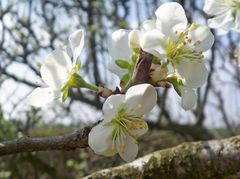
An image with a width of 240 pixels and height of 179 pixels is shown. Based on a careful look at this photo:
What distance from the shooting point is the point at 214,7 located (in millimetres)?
1544

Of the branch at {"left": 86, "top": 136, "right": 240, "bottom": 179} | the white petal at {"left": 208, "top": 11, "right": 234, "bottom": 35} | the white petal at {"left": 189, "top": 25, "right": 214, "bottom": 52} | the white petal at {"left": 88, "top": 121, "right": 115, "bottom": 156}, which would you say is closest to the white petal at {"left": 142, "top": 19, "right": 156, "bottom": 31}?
the white petal at {"left": 189, "top": 25, "right": 214, "bottom": 52}

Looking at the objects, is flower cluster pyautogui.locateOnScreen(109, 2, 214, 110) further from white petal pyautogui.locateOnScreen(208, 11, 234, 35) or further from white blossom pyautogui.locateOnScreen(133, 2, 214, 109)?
white petal pyautogui.locateOnScreen(208, 11, 234, 35)

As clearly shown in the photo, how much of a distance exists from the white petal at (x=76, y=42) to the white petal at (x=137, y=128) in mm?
197

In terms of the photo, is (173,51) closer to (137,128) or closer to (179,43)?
(179,43)

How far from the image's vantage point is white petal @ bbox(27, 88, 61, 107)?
1004mm

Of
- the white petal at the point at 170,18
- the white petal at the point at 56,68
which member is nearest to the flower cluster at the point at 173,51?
the white petal at the point at 170,18

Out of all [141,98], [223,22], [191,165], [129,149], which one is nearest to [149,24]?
[141,98]

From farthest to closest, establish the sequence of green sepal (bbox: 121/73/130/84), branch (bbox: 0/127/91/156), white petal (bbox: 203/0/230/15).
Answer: white petal (bbox: 203/0/230/15)
green sepal (bbox: 121/73/130/84)
branch (bbox: 0/127/91/156)

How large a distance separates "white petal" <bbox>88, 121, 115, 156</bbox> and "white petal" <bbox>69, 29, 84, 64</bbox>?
7.2 inches

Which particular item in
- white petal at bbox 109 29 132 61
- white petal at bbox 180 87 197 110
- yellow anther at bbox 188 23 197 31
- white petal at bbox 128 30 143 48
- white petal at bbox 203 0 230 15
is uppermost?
white petal at bbox 128 30 143 48

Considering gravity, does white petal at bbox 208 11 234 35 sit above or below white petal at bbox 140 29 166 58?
below

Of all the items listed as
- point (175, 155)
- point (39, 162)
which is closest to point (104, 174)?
point (175, 155)

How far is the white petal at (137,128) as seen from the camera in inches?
38.1

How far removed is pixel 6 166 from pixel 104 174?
2.69 meters
